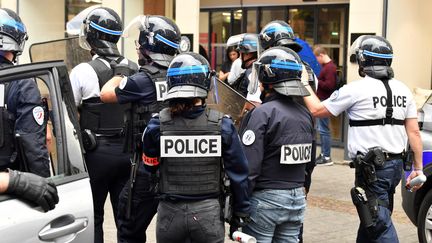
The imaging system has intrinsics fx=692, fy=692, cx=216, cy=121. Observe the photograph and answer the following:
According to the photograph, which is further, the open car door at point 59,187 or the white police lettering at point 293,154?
the white police lettering at point 293,154

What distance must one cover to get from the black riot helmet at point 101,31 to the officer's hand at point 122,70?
0.16 m

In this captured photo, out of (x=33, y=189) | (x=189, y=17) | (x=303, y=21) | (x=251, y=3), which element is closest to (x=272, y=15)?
(x=251, y=3)

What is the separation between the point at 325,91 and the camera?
38.7 feet

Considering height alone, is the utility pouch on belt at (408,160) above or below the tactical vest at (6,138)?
below

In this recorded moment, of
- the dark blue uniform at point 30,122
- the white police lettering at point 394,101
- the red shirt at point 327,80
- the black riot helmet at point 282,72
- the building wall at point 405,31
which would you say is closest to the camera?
the dark blue uniform at point 30,122

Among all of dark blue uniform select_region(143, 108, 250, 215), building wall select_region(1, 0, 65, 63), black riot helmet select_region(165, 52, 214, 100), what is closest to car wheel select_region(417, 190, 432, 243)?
dark blue uniform select_region(143, 108, 250, 215)

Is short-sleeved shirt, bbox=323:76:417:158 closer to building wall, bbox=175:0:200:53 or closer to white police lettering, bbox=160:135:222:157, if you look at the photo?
white police lettering, bbox=160:135:222:157

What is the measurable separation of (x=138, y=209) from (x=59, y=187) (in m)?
1.55

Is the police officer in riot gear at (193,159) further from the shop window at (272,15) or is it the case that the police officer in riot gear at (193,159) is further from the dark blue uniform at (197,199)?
the shop window at (272,15)

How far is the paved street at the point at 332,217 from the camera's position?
6.98 metres

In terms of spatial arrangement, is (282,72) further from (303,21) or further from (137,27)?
(303,21)

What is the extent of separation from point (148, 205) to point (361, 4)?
7.57m

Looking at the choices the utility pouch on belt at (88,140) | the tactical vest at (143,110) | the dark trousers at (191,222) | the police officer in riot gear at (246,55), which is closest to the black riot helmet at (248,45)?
the police officer in riot gear at (246,55)

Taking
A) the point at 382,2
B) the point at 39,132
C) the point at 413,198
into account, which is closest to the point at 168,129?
the point at 39,132
